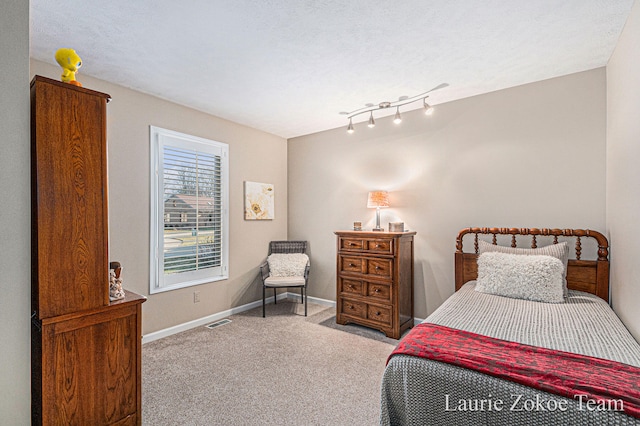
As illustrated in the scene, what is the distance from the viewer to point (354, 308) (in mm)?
3738

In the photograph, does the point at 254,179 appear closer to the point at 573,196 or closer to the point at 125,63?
the point at 125,63

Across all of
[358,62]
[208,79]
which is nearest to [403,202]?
[358,62]

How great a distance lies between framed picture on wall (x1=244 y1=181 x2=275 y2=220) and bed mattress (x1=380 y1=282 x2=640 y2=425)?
2955mm

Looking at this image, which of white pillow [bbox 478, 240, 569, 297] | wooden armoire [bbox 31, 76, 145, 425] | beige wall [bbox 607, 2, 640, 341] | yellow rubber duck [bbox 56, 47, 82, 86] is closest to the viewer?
wooden armoire [bbox 31, 76, 145, 425]

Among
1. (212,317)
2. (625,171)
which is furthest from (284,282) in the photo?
(625,171)

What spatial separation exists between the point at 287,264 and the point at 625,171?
11.8ft

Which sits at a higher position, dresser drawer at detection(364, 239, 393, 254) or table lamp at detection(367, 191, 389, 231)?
table lamp at detection(367, 191, 389, 231)

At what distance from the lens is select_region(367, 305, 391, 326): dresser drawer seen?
3.47 meters

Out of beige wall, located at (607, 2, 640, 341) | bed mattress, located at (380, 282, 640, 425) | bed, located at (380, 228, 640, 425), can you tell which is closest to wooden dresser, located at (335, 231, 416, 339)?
bed, located at (380, 228, 640, 425)

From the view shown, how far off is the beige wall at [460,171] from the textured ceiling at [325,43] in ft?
0.94

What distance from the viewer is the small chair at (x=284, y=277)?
4059 mm

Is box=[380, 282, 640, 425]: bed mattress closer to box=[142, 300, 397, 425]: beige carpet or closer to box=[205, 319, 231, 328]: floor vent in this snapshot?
box=[142, 300, 397, 425]: beige carpet

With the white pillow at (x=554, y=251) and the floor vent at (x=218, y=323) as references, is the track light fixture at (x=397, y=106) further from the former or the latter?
the floor vent at (x=218, y=323)

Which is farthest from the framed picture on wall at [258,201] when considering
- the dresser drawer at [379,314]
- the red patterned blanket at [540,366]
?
the red patterned blanket at [540,366]
